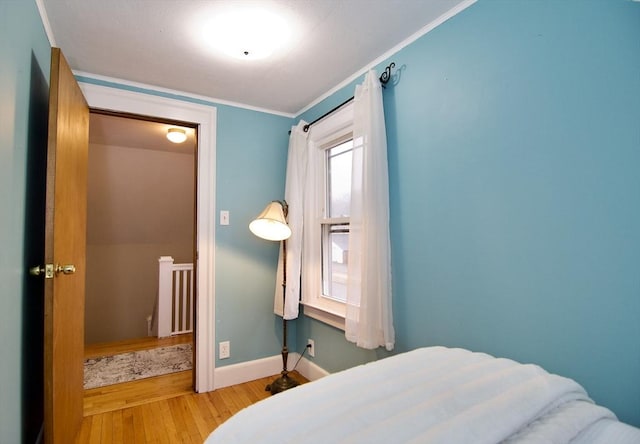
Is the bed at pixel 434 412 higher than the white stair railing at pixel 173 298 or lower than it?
higher

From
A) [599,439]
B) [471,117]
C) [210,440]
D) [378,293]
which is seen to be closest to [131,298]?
[378,293]

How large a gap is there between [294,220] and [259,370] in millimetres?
1272

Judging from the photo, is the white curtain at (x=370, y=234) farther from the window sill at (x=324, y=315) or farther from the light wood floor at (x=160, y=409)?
the light wood floor at (x=160, y=409)

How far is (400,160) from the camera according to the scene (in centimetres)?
178

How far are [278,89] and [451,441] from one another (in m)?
2.31

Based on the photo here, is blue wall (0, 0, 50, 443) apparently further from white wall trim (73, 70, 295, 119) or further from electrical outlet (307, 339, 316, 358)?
electrical outlet (307, 339, 316, 358)

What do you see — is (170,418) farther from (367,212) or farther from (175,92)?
(175,92)

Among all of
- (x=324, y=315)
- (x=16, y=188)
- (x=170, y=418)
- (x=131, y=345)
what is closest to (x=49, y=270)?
(x=16, y=188)

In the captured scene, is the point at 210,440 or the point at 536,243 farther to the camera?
the point at 536,243

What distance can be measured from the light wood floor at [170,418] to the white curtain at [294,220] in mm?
681

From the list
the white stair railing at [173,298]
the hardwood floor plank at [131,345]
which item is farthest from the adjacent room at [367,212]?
the white stair railing at [173,298]

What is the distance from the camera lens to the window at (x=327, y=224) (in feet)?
7.79

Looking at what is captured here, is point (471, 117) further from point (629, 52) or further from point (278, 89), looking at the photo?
point (278, 89)

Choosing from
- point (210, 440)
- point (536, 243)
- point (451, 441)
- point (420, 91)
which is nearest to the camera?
point (451, 441)
